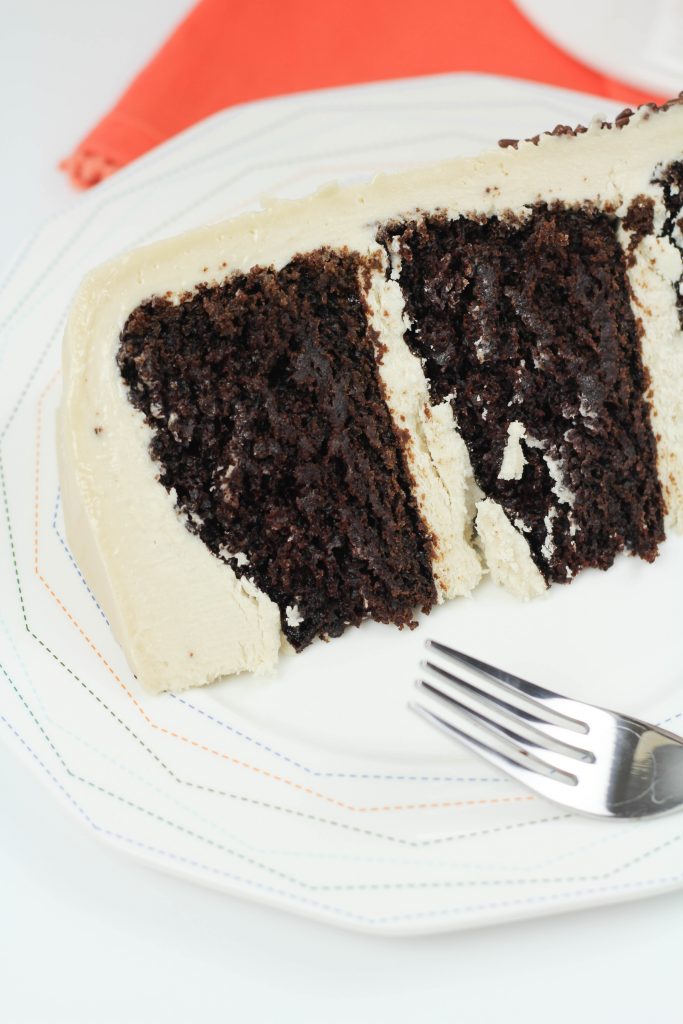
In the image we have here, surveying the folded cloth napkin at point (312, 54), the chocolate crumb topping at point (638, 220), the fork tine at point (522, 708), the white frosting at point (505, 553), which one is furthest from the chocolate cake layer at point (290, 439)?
the folded cloth napkin at point (312, 54)

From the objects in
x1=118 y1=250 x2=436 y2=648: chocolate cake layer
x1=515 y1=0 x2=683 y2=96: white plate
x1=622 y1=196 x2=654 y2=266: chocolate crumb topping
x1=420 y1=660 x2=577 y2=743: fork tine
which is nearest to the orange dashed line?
x1=420 y1=660 x2=577 y2=743: fork tine

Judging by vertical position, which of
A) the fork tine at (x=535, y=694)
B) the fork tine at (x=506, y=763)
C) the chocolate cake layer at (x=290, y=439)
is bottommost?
the fork tine at (x=506, y=763)

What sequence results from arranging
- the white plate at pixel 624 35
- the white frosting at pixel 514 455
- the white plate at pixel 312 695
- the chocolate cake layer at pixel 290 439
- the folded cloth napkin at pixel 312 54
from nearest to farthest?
the white plate at pixel 312 695 < the chocolate cake layer at pixel 290 439 < the white frosting at pixel 514 455 < the white plate at pixel 624 35 < the folded cloth napkin at pixel 312 54

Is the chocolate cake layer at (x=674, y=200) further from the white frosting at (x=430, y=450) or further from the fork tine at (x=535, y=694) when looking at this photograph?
the fork tine at (x=535, y=694)

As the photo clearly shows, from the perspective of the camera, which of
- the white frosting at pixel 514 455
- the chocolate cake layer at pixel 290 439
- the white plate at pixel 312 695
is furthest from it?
the white frosting at pixel 514 455

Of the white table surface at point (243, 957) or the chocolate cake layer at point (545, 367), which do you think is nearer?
the white table surface at point (243, 957)

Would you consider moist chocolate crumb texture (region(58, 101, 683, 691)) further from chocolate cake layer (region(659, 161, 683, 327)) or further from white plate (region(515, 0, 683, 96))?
white plate (region(515, 0, 683, 96))

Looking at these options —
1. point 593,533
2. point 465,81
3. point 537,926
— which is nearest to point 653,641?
point 593,533
